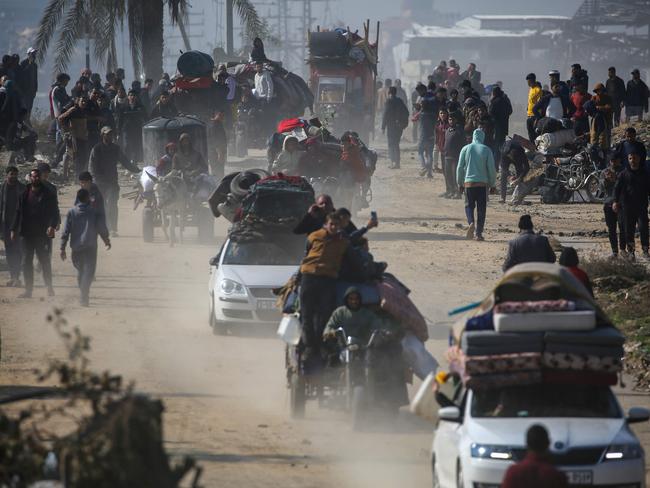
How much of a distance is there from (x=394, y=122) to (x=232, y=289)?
73.4 ft

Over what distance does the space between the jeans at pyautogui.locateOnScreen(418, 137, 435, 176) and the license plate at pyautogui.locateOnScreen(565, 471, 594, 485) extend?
2765 cm

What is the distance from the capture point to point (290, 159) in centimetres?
2644

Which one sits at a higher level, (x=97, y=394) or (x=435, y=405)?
(x=97, y=394)

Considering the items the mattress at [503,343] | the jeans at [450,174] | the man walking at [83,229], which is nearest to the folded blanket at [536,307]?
the mattress at [503,343]

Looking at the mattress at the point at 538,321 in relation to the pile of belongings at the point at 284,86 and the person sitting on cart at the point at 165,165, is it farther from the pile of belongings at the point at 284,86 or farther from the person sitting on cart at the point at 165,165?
the pile of belongings at the point at 284,86

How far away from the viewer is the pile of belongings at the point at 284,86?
40125mm

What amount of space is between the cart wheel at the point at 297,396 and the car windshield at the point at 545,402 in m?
3.65

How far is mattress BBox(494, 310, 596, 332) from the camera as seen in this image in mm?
10492

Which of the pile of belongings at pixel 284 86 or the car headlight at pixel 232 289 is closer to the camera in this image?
the car headlight at pixel 232 289

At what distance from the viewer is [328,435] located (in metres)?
13.4

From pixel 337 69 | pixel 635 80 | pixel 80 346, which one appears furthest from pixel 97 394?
pixel 337 69

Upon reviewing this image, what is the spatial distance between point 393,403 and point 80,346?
22.5ft

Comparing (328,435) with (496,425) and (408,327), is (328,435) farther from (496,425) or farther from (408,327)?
(496,425)

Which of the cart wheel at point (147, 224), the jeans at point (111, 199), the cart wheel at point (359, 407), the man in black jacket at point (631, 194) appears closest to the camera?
the cart wheel at point (359, 407)
